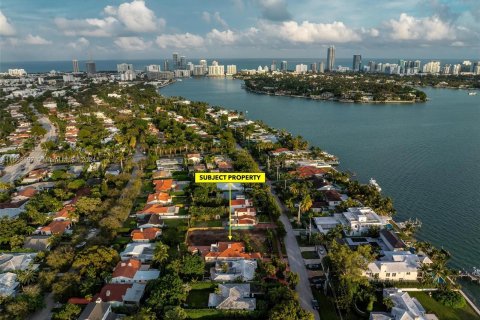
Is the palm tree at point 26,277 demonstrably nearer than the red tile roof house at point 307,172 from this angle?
Yes

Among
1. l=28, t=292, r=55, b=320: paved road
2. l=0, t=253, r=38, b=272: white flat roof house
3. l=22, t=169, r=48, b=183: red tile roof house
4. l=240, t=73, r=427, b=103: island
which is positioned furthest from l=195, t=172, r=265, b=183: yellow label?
l=240, t=73, r=427, b=103: island

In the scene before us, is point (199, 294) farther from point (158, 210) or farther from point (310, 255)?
point (158, 210)

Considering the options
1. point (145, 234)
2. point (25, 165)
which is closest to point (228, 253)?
point (145, 234)

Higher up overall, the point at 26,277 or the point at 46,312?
the point at 26,277

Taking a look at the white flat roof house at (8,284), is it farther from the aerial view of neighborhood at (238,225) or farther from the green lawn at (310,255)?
the green lawn at (310,255)

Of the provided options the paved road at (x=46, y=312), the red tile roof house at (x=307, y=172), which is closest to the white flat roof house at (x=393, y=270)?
the red tile roof house at (x=307, y=172)

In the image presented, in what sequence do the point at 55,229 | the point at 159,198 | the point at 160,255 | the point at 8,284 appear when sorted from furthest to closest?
the point at 159,198, the point at 55,229, the point at 160,255, the point at 8,284
